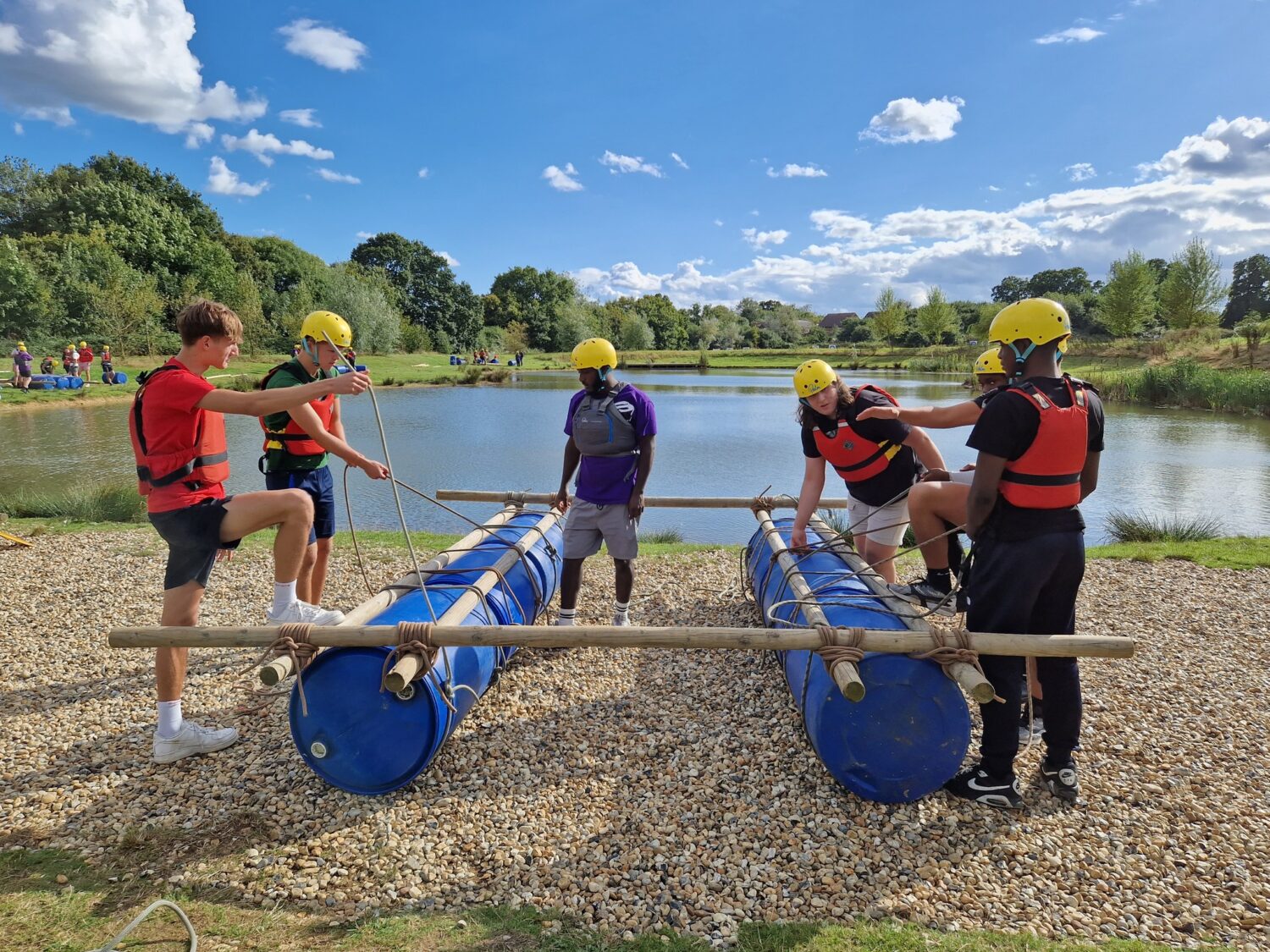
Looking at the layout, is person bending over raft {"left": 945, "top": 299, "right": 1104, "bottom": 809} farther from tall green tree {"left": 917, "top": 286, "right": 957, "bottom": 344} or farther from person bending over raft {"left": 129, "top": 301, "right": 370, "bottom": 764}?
tall green tree {"left": 917, "top": 286, "right": 957, "bottom": 344}

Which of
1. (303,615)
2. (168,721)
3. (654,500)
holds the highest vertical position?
(654,500)

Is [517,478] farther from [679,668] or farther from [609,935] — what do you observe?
[609,935]

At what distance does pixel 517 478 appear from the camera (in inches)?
625

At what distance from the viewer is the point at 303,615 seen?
4.89m

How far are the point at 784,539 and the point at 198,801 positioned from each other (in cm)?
435

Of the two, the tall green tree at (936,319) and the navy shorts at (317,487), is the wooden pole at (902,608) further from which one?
the tall green tree at (936,319)

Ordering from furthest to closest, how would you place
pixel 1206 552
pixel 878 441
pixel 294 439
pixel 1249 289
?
pixel 1249 289 → pixel 1206 552 → pixel 294 439 → pixel 878 441

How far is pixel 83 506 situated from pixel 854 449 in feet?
37.9

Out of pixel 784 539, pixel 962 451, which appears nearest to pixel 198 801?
pixel 784 539

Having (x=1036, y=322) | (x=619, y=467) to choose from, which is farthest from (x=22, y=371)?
(x=1036, y=322)

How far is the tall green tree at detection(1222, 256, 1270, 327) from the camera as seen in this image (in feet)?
212

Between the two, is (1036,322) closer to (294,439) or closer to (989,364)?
(989,364)

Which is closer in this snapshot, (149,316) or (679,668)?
(679,668)

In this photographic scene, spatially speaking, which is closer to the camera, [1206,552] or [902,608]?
[902,608]
